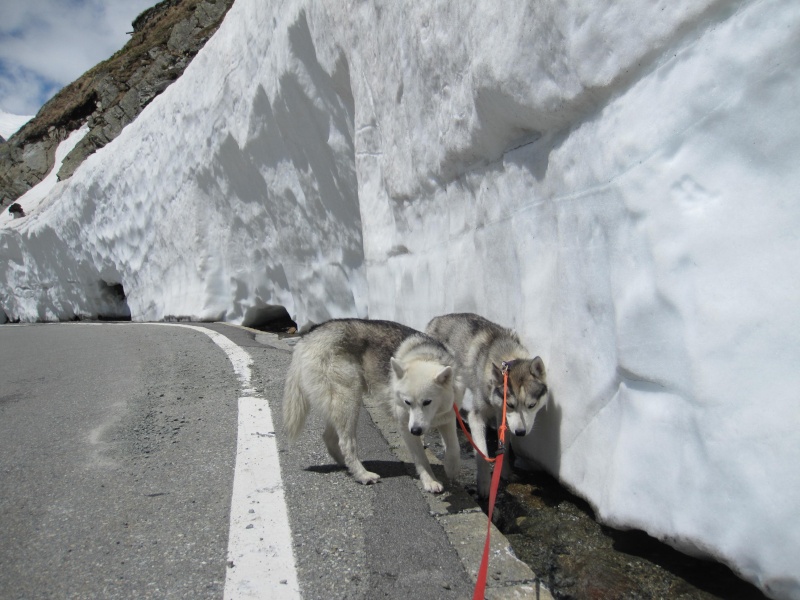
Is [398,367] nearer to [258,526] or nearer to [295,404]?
[295,404]

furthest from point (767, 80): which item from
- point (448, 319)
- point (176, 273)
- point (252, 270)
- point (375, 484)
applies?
point (176, 273)

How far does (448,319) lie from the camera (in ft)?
17.3

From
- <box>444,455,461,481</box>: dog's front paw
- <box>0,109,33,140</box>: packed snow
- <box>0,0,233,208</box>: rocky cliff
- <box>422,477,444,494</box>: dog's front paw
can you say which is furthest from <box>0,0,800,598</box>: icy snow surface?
<box>0,109,33,140</box>: packed snow

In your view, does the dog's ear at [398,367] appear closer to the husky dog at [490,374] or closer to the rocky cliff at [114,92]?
the husky dog at [490,374]

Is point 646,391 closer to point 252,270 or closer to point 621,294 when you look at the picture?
point 621,294

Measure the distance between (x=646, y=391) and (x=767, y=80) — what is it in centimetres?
145

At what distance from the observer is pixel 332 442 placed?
3.89 meters

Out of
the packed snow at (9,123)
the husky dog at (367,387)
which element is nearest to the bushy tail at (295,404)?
the husky dog at (367,387)

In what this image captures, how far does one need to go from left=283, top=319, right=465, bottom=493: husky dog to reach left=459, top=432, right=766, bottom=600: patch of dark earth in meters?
0.57

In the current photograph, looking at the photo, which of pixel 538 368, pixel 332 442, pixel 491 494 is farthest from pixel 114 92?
pixel 491 494

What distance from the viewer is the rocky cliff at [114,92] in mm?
21969

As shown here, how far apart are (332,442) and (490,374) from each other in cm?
123

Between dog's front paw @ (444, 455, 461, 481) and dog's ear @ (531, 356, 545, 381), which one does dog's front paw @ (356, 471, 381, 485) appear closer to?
dog's front paw @ (444, 455, 461, 481)

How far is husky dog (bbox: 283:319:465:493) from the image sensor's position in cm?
368
